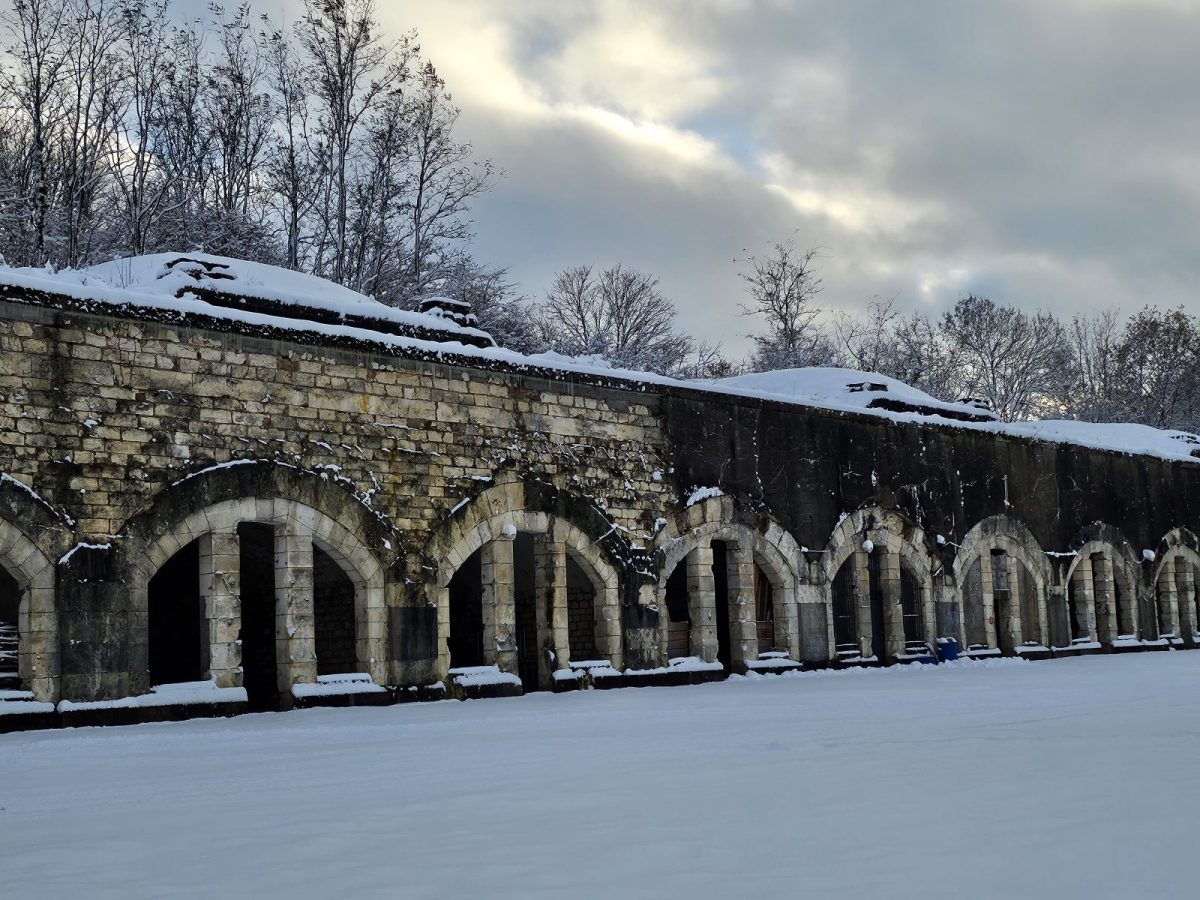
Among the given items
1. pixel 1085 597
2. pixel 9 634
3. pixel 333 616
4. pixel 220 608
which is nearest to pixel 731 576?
pixel 333 616

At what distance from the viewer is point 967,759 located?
651 centimetres

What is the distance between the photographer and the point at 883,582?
1805 centimetres

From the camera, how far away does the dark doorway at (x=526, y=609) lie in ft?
54.8

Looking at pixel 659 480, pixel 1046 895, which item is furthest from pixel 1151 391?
pixel 1046 895

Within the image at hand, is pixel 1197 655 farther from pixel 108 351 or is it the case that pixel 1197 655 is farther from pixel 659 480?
pixel 108 351

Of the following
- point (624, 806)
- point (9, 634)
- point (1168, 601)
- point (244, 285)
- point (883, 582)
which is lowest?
point (624, 806)

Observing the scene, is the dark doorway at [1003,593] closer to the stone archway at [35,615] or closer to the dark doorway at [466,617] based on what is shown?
the dark doorway at [466,617]

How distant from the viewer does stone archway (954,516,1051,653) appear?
1952cm

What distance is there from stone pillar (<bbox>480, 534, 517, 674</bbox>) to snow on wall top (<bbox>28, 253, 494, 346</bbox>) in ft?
7.50

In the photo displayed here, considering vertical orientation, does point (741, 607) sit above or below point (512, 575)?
below

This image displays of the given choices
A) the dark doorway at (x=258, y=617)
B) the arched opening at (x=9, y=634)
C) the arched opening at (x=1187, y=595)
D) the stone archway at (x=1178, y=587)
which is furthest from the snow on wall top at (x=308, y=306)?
the arched opening at (x=1187, y=595)

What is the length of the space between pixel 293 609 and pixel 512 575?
2449mm

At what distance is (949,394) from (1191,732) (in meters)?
33.2

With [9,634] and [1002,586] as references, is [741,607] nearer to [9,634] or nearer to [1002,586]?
[1002,586]
